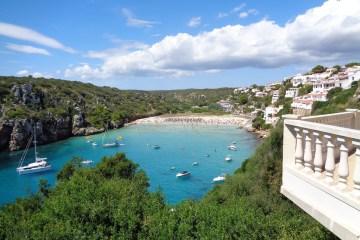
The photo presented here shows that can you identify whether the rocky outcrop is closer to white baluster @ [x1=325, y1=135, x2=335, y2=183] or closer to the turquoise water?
the turquoise water

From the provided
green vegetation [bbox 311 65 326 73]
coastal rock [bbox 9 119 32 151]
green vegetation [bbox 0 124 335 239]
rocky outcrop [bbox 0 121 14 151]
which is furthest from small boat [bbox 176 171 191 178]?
green vegetation [bbox 311 65 326 73]

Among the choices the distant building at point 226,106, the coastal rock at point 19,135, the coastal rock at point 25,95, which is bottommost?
the distant building at point 226,106

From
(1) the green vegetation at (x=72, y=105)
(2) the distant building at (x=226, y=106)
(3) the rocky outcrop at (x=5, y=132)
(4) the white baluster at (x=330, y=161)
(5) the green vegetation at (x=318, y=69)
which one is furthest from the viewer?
(2) the distant building at (x=226, y=106)

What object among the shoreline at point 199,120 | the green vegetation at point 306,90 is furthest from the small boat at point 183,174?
the shoreline at point 199,120

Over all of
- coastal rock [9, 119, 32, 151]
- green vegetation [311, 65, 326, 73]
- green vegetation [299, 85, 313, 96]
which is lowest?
coastal rock [9, 119, 32, 151]

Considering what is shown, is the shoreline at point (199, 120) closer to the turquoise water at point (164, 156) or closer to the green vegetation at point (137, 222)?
the turquoise water at point (164, 156)

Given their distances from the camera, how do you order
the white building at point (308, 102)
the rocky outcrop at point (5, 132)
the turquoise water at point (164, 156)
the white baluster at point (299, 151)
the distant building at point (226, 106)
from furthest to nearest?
the distant building at point (226, 106)
the rocky outcrop at point (5, 132)
the white building at point (308, 102)
the turquoise water at point (164, 156)
the white baluster at point (299, 151)

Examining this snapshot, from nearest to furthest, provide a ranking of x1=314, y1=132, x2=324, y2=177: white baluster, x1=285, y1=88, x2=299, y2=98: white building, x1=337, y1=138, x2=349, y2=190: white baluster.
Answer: x1=337, y1=138, x2=349, y2=190: white baluster
x1=314, y1=132, x2=324, y2=177: white baluster
x1=285, y1=88, x2=299, y2=98: white building
